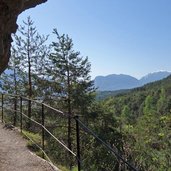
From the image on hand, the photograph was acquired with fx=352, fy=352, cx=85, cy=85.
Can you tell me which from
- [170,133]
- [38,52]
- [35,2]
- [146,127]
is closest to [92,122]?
[38,52]

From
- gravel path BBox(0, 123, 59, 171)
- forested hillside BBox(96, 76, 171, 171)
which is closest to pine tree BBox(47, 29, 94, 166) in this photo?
forested hillside BBox(96, 76, 171, 171)

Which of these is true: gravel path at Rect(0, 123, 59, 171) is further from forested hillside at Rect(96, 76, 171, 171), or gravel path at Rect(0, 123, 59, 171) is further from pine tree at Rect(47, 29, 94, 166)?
pine tree at Rect(47, 29, 94, 166)

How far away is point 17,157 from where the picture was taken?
8.32 m

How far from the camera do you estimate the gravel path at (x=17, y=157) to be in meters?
7.41

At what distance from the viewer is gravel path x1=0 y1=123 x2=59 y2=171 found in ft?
24.3

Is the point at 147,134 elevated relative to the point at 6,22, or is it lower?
lower

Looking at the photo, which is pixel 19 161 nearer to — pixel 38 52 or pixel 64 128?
pixel 64 128

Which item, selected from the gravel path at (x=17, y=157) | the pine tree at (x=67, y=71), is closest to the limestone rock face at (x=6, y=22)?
the gravel path at (x=17, y=157)

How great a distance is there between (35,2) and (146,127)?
4784 centimetres

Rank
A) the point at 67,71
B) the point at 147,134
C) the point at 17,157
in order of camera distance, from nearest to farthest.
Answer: the point at 17,157 < the point at 67,71 < the point at 147,134

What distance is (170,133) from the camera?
35500 millimetres

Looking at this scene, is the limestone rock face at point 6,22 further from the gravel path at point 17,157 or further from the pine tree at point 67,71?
the pine tree at point 67,71

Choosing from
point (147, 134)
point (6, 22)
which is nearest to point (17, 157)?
point (6, 22)

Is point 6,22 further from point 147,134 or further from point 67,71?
point 147,134
